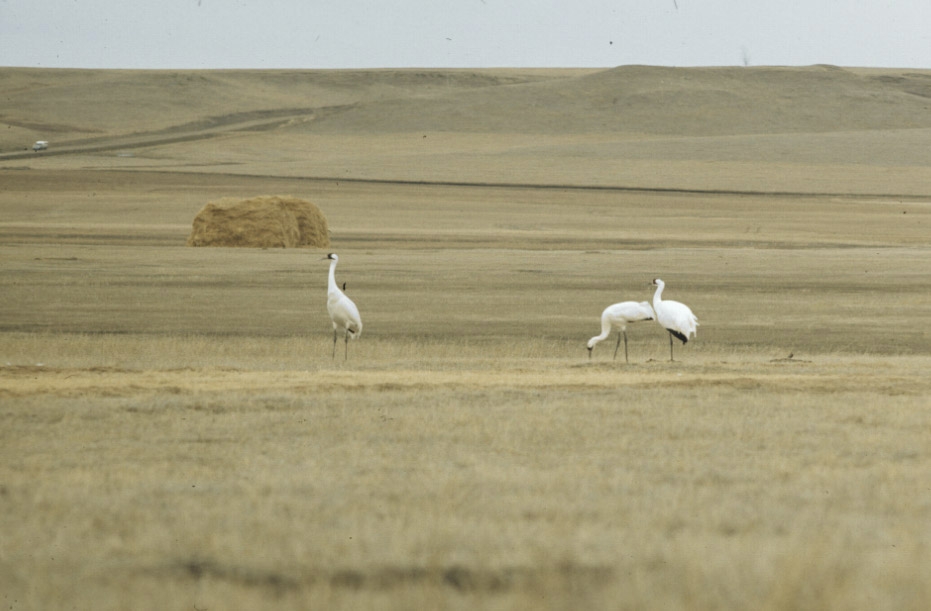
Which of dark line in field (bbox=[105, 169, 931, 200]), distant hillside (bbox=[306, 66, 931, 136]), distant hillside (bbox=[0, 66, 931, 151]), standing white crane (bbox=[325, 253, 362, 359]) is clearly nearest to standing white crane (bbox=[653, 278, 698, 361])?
standing white crane (bbox=[325, 253, 362, 359])

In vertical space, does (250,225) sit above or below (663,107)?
below

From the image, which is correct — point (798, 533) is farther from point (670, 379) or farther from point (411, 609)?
point (670, 379)

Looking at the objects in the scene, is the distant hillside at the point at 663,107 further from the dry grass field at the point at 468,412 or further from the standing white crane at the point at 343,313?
the standing white crane at the point at 343,313

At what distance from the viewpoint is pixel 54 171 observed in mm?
68312

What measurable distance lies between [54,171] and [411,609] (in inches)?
2635

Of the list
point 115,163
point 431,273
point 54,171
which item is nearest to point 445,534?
point 431,273

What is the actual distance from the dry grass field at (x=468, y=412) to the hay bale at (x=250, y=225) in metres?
1.35

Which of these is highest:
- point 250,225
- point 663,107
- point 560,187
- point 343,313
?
point 663,107

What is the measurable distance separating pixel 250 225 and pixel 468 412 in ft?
89.6

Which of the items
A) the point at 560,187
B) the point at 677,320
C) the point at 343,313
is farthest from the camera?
the point at 560,187

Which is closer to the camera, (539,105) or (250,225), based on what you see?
(250,225)

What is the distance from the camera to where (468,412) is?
10445mm

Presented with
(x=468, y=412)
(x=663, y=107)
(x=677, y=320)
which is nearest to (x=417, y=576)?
(x=468, y=412)

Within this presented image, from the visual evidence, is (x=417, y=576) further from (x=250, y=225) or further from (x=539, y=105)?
(x=539, y=105)
